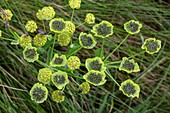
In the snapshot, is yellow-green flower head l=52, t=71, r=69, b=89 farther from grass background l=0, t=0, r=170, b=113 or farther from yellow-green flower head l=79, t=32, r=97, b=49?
grass background l=0, t=0, r=170, b=113

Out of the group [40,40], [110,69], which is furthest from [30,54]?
[110,69]

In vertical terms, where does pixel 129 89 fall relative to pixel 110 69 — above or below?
above

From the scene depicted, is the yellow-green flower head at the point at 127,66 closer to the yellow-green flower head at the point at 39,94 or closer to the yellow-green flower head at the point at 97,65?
the yellow-green flower head at the point at 97,65

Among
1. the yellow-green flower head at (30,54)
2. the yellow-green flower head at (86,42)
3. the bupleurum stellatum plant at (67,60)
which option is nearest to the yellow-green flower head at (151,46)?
the bupleurum stellatum plant at (67,60)

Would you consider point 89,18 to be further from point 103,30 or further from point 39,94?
point 39,94

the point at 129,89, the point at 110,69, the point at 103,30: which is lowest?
the point at 110,69

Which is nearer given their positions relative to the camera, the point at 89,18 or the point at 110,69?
the point at 89,18

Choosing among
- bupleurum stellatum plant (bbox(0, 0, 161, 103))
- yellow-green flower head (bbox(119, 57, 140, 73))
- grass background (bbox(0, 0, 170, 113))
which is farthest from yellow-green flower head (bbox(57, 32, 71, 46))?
grass background (bbox(0, 0, 170, 113))
